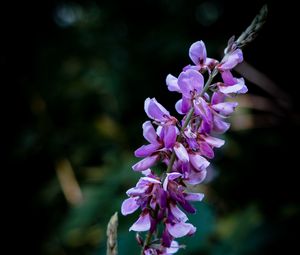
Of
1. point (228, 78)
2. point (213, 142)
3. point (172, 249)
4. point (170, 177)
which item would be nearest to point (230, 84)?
point (228, 78)

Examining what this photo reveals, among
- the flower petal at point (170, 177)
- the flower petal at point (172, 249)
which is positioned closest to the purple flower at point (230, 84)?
the flower petal at point (170, 177)

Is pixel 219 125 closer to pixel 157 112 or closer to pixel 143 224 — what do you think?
pixel 157 112

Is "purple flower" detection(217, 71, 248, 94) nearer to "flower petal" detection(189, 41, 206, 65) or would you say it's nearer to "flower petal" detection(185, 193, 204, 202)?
"flower petal" detection(189, 41, 206, 65)

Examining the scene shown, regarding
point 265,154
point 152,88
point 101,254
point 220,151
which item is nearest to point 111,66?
point 152,88

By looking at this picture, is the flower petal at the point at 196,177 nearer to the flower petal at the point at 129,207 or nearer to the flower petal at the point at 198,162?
the flower petal at the point at 198,162

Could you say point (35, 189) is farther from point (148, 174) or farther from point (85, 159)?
point (148, 174)

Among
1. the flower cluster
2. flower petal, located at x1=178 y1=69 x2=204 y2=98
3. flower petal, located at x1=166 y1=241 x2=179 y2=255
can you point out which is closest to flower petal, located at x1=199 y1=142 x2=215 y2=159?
the flower cluster
